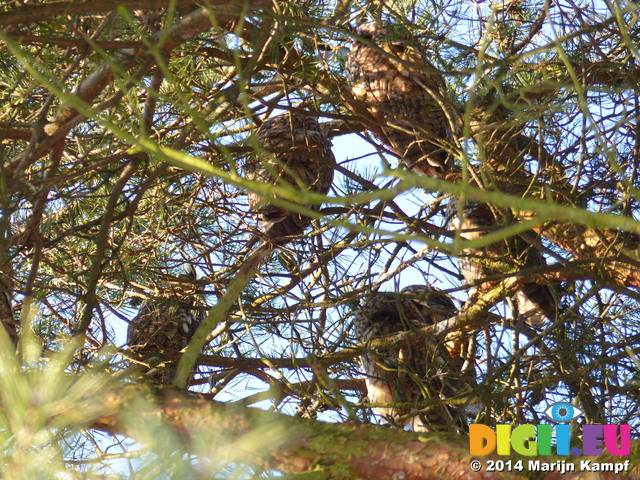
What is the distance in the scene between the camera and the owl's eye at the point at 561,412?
1.39 m

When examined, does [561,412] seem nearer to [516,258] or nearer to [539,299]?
[516,258]

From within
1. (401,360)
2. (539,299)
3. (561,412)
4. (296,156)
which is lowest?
(561,412)

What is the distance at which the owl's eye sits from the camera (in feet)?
4.58

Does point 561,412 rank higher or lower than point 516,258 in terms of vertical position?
lower

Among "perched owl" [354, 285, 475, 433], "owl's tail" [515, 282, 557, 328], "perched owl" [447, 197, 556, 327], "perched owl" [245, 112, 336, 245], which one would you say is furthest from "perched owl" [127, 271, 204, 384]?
"owl's tail" [515, 282, 557, 328]

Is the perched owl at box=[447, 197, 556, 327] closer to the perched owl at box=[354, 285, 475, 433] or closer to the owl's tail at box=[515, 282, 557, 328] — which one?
the owl's tail at box=[515, 282, 557, 328]

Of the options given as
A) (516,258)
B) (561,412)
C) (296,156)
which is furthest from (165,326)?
(561,412)

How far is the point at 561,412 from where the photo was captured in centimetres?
143

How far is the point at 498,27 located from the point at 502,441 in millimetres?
1222

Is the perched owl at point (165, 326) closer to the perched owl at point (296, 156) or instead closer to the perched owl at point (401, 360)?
the perched owl at point (296, 156)

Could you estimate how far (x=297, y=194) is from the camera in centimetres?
49

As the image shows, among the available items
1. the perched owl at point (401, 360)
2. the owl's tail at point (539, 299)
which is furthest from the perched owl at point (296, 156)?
the owl's tail at point (539, 299)

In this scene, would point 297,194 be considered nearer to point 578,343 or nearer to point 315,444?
point 315,444

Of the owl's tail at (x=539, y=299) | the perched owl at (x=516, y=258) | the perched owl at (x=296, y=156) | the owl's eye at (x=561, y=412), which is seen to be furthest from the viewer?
the owl's tail at (x=539, y=299)
